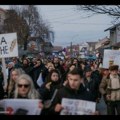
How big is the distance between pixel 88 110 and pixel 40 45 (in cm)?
9217

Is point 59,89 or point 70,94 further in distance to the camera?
point 59,89

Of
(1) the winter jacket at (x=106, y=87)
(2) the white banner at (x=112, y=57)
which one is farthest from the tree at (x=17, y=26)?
(1) the winter jacket at (x=106, y=87)

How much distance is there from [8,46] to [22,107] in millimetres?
8498

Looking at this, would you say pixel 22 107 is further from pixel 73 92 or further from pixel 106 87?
pixel 106 87

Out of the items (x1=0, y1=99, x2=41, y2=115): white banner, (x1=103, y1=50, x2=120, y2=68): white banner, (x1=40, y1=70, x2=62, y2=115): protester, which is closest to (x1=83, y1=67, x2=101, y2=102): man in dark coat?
(x1=103, y1=50, x2=120, y2=68): white banner

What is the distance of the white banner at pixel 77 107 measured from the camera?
256 inches

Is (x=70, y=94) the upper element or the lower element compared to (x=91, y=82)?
upper

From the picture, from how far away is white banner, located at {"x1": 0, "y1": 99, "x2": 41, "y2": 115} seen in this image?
634cm

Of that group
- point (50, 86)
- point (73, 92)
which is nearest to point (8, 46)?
point (50, 86)

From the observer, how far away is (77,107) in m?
6.55

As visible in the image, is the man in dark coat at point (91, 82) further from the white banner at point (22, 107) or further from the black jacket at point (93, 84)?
the white banner at point (22, 107)

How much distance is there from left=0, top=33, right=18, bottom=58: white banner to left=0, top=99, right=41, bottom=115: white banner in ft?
27.0

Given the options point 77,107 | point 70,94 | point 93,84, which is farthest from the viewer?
point 93,84
